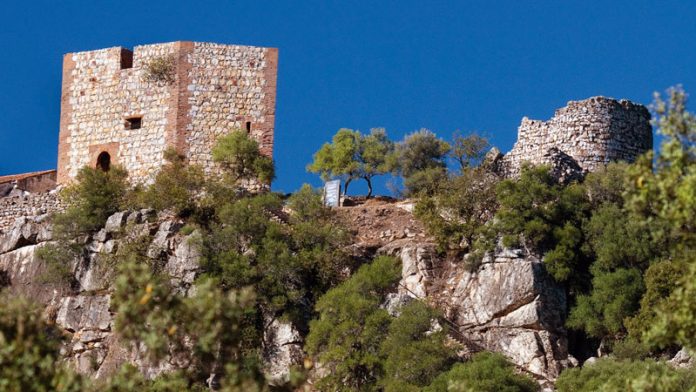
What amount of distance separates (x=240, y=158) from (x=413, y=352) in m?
10.7

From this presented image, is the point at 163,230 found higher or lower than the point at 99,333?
higher

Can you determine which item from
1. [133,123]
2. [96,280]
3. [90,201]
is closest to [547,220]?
[96,280]

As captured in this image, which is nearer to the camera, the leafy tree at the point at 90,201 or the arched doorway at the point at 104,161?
the leafy tree at the point at 90,201

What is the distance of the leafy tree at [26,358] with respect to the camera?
22531 millimetres

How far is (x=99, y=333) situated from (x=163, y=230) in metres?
3.45

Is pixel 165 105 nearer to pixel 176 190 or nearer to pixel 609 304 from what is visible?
pixel 176 190

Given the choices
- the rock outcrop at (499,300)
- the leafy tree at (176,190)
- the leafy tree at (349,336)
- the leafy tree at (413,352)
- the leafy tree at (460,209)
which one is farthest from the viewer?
the leafy tree at (176,190)

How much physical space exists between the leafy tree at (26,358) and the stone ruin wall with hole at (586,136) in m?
25.8

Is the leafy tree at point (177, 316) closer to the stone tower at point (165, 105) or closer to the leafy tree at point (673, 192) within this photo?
the leafy tree at point (673, 192)

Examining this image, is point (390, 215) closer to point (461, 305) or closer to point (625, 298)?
point (461, 305)

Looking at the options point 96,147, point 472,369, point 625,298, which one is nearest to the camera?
point 472,369

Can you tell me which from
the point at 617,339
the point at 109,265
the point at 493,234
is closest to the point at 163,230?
the point at 109,265

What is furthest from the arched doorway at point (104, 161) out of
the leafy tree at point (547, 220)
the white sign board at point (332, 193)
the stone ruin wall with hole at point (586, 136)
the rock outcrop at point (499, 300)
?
the leafy tree at point (547, 220)

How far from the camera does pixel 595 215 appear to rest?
4384cm
